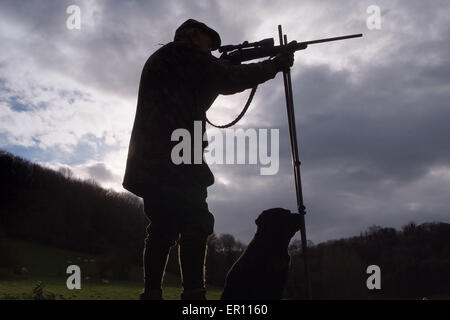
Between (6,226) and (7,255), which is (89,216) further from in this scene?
(7,255)

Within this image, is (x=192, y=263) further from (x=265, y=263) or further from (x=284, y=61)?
(x=284, y=61)

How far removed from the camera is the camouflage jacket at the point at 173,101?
4.57 m

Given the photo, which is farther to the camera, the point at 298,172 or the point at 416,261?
the point at 416,261

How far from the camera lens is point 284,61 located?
5.18m

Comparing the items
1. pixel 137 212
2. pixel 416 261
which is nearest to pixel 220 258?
pixel 416 261

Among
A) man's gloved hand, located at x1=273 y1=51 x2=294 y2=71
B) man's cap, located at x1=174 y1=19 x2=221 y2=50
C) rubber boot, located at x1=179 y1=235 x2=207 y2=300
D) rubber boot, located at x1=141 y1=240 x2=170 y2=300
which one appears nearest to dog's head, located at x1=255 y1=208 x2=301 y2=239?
rubber boot, located at x1=179 y1=235 x2=207 y2=300

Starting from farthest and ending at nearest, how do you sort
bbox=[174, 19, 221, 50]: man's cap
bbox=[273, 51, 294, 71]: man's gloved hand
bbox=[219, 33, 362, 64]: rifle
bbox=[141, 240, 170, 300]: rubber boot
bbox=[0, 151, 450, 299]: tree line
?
bbox=[0, 151, 450, 299]: tree line, bbox=[219, 33, 362, 64]: rifle, bbox=[174, 19, 221, 50]: man's cap, bbox=[273, 51, 294, 71]: man's gloved hand, bbox=[141, 240, 170, 300]: rubber boot

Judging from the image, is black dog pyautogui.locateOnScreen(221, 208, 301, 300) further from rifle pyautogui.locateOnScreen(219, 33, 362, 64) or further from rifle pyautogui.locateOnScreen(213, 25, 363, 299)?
rifle pyautogui.locateOnScreen(219, 33, 362, 64)

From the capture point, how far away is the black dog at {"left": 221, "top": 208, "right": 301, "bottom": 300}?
461cm

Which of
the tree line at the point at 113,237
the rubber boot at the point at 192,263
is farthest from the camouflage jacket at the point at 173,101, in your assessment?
the tree line at the point at 113,237

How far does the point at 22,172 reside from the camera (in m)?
94.6

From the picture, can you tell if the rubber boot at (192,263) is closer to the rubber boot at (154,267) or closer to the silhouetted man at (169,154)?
the silhouetted man at (169,154)

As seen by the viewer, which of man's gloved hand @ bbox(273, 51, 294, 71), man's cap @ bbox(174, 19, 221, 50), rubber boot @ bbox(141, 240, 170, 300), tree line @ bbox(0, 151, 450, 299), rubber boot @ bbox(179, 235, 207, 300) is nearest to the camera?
rubber boot @ bbox(179, 235, 207, 300)
